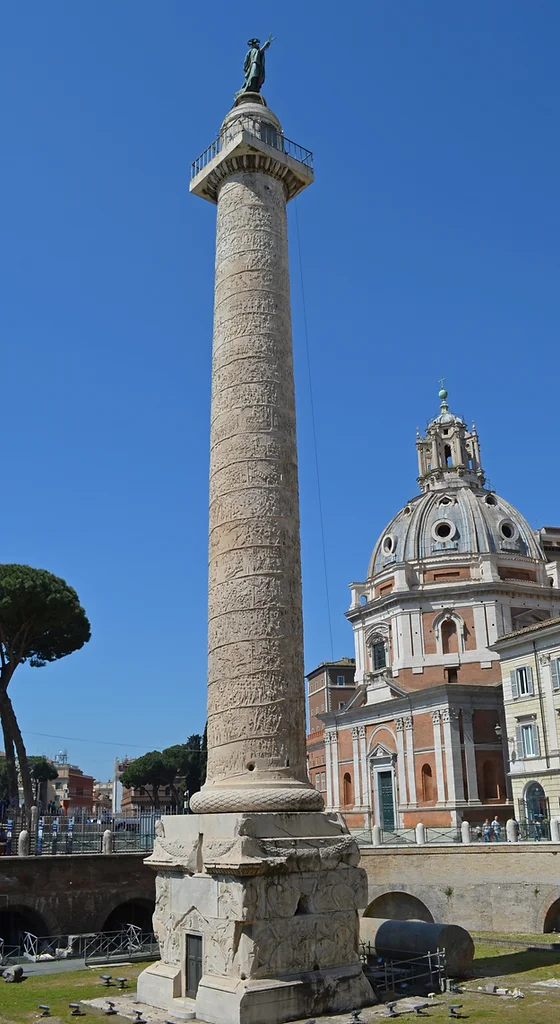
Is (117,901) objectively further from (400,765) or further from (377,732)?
(377,732)

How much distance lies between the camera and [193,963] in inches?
499

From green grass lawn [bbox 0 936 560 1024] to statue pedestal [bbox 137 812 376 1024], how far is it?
0.80 metres

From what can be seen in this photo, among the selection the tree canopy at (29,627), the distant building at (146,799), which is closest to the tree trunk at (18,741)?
the tree canopy at (29,627)

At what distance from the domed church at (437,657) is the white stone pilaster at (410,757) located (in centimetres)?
5

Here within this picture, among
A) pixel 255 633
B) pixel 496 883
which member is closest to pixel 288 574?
pixel 255 633

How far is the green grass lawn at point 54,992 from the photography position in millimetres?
12797

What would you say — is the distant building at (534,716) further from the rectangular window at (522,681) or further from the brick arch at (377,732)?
the brick arch at (377,732)

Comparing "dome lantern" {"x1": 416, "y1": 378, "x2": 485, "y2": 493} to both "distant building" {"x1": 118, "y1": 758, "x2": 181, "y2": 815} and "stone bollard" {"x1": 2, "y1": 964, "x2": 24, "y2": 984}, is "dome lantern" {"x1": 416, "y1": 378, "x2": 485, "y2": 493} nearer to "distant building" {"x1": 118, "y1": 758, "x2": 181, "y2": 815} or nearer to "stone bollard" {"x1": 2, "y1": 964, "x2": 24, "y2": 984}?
"stone bollard" {"x1": 2, "y1": 964, "x2": 24, "y2": 984}

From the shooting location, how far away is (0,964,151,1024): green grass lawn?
42.0ft

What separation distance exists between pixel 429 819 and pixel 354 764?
6.62 meters

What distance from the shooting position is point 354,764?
4466 cm

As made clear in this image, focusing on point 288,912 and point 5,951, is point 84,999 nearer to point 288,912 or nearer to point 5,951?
point 288,912

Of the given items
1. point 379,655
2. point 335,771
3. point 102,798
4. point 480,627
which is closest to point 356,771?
point 335,771

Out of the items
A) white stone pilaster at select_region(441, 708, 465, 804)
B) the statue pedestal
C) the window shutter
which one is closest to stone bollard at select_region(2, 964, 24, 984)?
the statue pedestal
